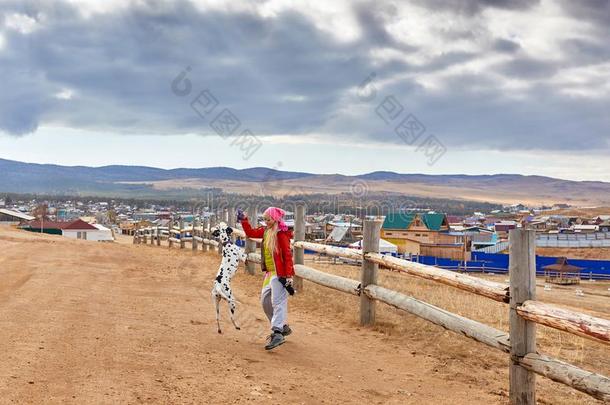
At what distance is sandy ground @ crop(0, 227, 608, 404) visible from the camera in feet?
18.2

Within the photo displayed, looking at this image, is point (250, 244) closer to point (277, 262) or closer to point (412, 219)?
point (277, 262)

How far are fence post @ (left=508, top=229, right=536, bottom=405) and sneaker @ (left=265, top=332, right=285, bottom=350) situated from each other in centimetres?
267

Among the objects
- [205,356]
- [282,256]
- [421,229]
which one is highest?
[282,256]

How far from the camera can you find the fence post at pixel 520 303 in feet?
19.4

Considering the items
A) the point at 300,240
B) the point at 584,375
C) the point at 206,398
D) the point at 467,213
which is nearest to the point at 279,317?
the point at 206,398

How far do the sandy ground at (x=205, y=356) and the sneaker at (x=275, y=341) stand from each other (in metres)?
0.09

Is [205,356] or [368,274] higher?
[368,274]

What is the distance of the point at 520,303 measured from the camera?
19.7 ft

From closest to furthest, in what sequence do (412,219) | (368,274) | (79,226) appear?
1. (368,274)
2. (412,219)
3. (79,226)

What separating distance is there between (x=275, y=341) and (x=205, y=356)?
0.97 meters

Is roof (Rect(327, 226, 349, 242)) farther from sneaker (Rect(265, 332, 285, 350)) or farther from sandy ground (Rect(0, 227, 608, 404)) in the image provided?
sneaker (Rect(265, 332, 285, 350))

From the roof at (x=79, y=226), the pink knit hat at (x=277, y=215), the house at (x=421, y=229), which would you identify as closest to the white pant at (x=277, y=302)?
the pink knit hat at (x=277, y=215)

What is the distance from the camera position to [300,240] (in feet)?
40.9

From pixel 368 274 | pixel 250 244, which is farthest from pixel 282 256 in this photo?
pixel 250 244
